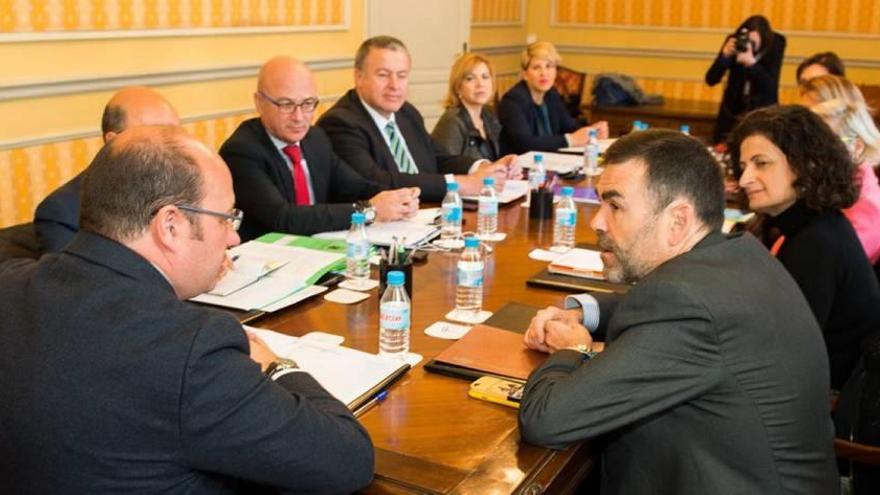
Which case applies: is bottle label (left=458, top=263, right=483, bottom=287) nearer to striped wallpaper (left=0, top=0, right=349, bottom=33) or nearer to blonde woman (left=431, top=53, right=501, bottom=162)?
blonde woman (left=431, top=53, right=501, bottom=162)

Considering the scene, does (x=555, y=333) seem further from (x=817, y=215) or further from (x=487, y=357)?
(x=817, y=215)

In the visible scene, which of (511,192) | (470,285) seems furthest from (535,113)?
(470,285)

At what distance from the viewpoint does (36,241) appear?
2609 mm

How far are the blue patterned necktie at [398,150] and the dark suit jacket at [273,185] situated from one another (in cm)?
47

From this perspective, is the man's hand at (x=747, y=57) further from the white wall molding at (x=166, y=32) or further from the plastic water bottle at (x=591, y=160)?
the white wall molding at (x=166, y=32)

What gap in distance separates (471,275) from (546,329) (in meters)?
0.36

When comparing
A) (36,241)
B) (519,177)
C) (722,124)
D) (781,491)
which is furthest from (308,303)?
(722,124)

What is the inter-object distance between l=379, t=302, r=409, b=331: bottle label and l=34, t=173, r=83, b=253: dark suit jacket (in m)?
1.01

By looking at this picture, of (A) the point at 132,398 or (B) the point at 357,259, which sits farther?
(B) the point at 357,259

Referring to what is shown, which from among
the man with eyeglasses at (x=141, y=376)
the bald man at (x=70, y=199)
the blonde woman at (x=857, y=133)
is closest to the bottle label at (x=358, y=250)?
the bald man at (x=70, y=199)

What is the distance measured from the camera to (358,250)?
2.56 meters

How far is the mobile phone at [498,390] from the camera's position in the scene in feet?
5.82

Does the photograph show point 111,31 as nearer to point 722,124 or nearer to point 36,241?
point 36,241

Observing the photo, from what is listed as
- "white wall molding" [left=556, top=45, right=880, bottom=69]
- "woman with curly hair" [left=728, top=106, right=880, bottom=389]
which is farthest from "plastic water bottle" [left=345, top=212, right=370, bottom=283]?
"white wall molding" [left=556, top=45, right=880, bottom=69]
